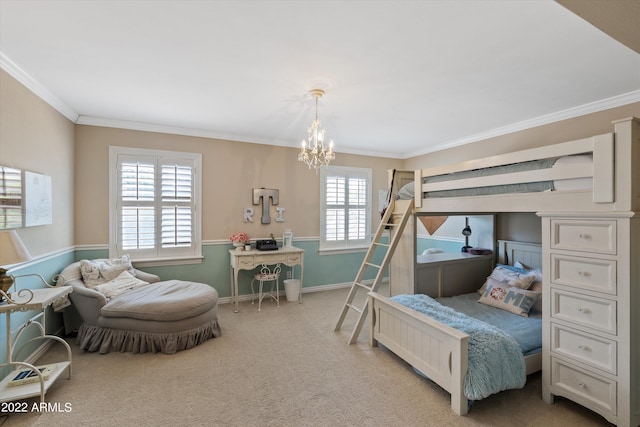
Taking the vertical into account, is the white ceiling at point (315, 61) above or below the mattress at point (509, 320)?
above

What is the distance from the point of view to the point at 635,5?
1099 millimetres

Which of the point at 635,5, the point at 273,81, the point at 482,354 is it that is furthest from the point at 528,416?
the point at 273,81

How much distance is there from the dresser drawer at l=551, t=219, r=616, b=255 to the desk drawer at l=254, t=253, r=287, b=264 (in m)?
3.31

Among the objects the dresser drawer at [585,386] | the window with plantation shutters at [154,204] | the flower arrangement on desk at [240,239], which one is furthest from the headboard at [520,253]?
the window with plantation shutters at [154,204]

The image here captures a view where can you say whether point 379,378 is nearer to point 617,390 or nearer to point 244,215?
point 617,390

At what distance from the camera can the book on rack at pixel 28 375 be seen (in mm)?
2121

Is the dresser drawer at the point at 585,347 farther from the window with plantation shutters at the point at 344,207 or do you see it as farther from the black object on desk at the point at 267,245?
the window with plantation shutters at the point at 344,207

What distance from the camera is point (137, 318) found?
2932 millimetres

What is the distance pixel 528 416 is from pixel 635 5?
2456mm

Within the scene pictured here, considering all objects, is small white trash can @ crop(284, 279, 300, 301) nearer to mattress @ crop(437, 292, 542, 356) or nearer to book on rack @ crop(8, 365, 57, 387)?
mattress @ crop(437, 292, 542, 356)

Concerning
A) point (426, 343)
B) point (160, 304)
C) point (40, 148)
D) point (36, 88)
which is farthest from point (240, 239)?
point (426, 343)

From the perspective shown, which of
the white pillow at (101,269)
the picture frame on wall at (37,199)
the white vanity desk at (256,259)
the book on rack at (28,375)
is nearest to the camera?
the book on rack at (28,375)

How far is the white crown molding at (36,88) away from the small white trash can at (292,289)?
3.61 m

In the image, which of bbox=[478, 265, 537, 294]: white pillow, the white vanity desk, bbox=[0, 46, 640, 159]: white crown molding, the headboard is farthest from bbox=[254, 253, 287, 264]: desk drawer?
the headboard
